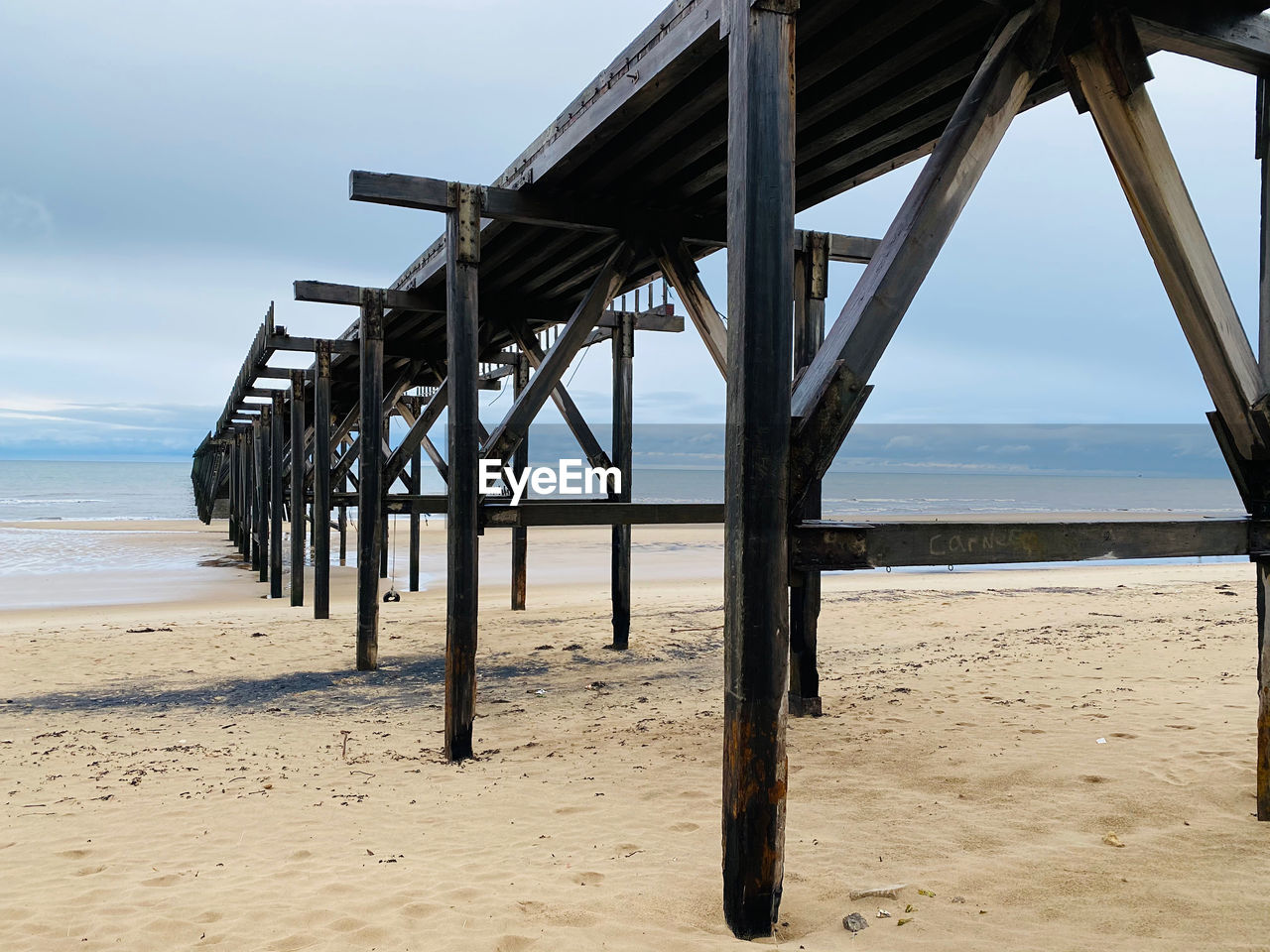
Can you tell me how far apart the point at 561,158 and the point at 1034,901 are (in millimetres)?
4224

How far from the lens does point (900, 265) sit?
9.59 ft

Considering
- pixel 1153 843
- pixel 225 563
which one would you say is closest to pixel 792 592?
pixel 1153 843

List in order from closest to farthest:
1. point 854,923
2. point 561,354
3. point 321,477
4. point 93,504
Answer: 1. point 854,923
2. point 561,354
3. point 321,477
4. point 93,504

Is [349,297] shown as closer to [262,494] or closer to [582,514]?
[582,514]

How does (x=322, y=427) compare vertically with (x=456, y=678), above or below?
above

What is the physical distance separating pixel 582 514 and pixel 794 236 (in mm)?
2696

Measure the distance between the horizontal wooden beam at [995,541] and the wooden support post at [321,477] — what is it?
9.15m

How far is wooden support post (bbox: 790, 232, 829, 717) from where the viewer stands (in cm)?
628

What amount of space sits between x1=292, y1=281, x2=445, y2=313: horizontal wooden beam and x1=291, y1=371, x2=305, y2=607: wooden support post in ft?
14.1

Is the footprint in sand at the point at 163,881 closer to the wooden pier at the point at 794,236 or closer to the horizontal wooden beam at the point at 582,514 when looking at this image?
the wooden pier at the point at 794,236

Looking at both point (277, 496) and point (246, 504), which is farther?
point (246, 504)

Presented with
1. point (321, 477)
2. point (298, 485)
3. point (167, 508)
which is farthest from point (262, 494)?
Answer: point (167, 508)

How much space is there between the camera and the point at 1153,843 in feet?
12.5

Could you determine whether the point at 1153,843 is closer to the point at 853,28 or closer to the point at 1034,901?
the point at 1034,901
